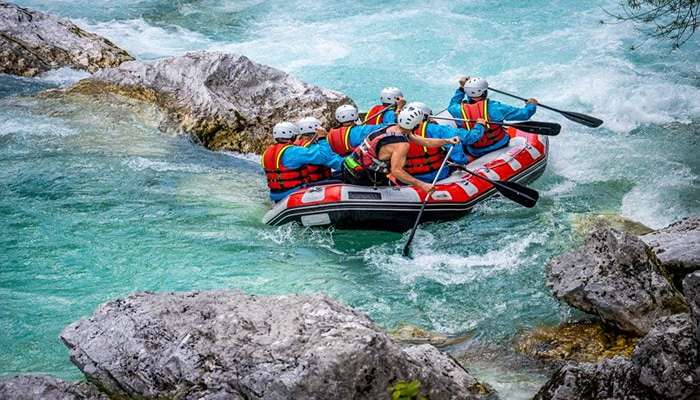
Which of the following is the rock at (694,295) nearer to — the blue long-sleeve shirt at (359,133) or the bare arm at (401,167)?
the bare arm at (401,167)

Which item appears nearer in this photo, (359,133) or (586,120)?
(359,133)

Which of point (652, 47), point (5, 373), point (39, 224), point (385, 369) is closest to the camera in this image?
point (385, 369)

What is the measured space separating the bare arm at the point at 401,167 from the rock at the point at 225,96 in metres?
2.50

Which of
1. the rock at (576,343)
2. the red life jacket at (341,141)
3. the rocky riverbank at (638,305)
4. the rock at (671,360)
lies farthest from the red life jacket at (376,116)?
the rock at (671,360)

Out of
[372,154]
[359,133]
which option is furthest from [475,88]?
[372,154]

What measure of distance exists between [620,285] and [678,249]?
84 cm

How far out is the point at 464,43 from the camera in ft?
48.4

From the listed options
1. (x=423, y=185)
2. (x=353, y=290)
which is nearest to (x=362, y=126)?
(x=423, y=185)

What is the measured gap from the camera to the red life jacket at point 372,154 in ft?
26.7

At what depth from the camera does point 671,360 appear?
3857 millimetres

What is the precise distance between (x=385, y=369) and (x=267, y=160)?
4566 mm

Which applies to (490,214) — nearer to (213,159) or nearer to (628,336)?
(628,336)

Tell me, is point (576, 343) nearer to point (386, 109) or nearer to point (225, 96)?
point (386, 109)

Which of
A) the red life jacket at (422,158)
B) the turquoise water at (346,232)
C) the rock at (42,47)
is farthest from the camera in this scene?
the rock at (42,47)
